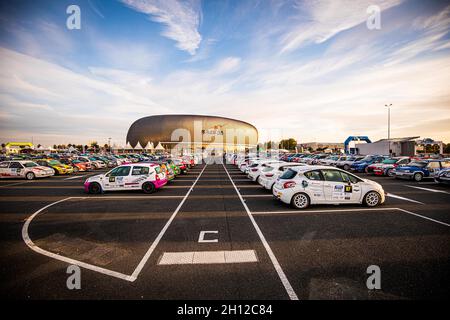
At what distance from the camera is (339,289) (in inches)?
137

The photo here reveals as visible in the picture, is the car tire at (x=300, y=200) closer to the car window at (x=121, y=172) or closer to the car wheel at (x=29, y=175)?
the car window at (x=121, y=172)

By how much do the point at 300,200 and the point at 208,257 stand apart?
4.86m

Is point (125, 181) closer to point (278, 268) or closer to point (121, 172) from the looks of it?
point (121, 172)

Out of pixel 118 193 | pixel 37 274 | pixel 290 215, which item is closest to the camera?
pixel 37 274

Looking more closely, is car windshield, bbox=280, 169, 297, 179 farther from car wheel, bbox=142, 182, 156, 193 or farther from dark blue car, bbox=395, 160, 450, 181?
dark blue car, bbox=395, 160, 450, 181

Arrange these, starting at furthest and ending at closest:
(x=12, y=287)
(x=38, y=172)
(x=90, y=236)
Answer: (x=38, y=172)
(x=90, y=236)
(x=12, y=287)

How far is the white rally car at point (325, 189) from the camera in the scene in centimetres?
807

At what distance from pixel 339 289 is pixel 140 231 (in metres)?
5.08

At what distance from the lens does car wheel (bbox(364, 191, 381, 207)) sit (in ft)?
27.1

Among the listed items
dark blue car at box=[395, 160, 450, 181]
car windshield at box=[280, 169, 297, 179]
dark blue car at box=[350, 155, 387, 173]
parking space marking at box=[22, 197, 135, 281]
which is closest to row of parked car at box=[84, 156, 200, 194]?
parking space marking at box=[22, 197, 135, 281]

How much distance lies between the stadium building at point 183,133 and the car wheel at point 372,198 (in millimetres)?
126390

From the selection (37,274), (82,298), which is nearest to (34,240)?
(37,274)

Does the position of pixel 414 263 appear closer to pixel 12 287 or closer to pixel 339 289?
pixel 339 289

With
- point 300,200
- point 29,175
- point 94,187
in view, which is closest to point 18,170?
point 29,175
